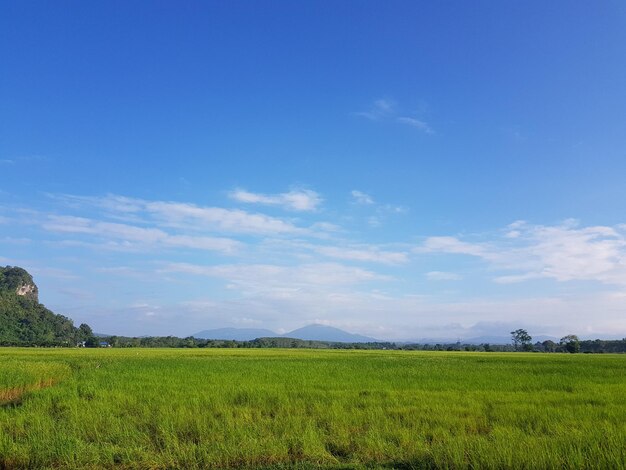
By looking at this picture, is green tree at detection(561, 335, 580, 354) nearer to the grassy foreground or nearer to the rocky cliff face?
the grassy foreground

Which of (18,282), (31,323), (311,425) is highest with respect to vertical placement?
(18,282)

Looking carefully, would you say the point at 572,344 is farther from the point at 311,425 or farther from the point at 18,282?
the point at 18,282

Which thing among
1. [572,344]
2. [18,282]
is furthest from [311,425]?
[18,282]

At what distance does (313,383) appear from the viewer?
551 inches

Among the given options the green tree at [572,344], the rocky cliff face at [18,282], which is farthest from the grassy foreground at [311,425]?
the rocky cliff face at [18,282]

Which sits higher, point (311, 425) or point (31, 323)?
point (31, 323)

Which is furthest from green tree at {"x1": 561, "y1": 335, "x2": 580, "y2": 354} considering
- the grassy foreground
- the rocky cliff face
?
the rocky cliff face

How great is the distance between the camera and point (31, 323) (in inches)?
3755

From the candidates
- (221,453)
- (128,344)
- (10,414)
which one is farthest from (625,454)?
(128,344)

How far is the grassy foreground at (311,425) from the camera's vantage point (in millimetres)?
6492

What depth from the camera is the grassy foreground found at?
21.3 ft

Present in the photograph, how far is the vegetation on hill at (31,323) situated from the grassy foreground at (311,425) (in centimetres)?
8125

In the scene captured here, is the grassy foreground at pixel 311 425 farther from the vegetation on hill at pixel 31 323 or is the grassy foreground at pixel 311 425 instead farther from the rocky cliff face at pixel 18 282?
the rocky cliff face at pixel 18 282

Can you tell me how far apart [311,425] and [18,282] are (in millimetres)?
132160
